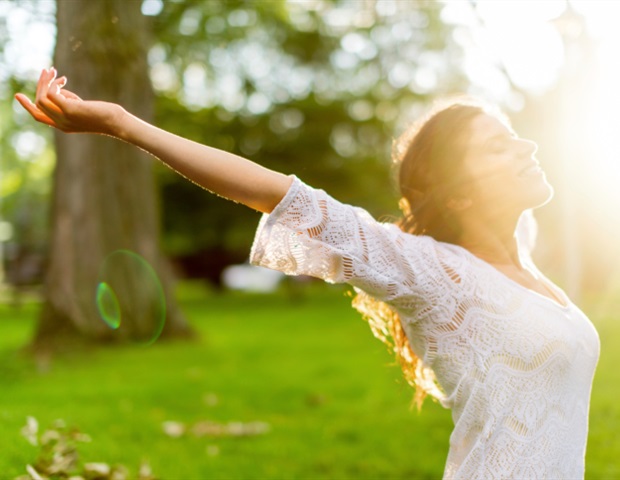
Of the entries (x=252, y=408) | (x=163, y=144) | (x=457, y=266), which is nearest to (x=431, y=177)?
(x=457, y=266)

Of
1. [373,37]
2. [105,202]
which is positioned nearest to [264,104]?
[373,37]

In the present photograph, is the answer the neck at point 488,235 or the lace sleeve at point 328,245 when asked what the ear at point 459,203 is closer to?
the neck at point 488,235

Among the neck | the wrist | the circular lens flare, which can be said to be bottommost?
the circular lens flare

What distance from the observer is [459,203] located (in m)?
2.46

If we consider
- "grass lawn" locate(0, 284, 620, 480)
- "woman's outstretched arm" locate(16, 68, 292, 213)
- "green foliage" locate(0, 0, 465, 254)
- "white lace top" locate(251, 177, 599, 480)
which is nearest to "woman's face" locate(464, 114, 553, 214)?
"white lace top" locate(251, 177, 599, 480)

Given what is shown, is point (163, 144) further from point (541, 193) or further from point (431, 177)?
point (541, 193)

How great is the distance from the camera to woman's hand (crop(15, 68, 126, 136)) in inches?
72.9

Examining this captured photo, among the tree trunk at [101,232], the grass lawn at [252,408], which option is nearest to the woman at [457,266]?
the grass lawn at [252,408]

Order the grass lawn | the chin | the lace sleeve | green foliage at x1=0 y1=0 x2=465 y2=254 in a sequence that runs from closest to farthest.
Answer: the lace sleeve → the chin → the grass lawn → green foliage at x1=0 y1=0 x2=465 y2=254

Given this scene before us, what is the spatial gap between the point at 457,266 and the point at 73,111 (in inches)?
44.9

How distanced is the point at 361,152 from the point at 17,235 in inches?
1012

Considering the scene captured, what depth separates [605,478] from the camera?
4605 millimetres

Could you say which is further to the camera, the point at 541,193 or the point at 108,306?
the point at 108,306

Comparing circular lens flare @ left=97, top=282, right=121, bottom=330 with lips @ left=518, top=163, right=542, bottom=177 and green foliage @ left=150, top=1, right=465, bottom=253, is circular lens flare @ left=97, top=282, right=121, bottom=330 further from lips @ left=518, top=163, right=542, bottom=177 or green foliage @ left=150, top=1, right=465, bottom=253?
green foliage @ left=150, top=1, right=465, bottom=253
